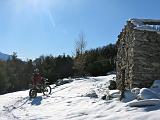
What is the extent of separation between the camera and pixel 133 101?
13180 mm

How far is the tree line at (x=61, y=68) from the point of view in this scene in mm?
45228

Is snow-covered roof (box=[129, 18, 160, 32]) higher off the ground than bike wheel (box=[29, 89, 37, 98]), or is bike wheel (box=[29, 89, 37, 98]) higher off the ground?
snow-covered roof (box=[129, 18, 160, 32])

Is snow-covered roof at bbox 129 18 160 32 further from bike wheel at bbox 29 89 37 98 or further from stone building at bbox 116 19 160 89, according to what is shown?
bike wheel at bbox 29 89 37 98

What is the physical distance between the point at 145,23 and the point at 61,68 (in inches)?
1385

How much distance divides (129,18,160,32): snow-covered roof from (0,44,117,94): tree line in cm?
2486

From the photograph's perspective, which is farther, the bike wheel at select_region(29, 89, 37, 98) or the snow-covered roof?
the bike wheel at select_region(29, 89, 37, 98)

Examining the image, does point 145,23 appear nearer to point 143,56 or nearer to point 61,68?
point 143,56

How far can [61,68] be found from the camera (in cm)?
5391

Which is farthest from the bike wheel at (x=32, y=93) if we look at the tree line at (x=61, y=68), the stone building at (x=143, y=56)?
the tree line at (x=61, y=68)

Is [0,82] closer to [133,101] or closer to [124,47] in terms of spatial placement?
[124,47]

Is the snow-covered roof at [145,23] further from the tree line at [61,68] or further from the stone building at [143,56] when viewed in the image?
the tree line at [61,68]

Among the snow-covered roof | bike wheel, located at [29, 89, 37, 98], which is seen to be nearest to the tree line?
bike wheel, located at [29, 89, 37, 98]

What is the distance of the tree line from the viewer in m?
45.2

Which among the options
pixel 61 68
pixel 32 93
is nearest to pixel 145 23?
pixel 32 93
